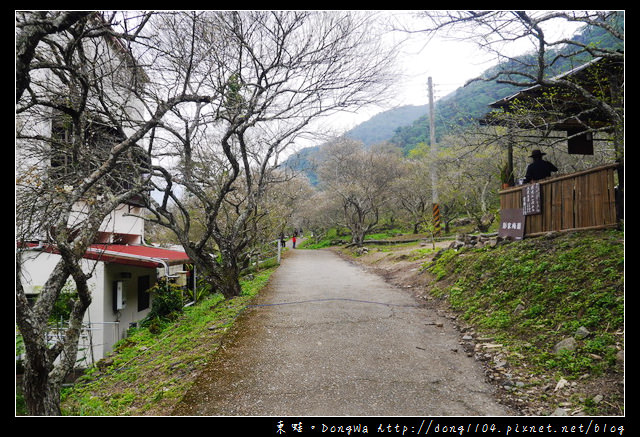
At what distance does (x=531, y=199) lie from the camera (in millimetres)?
8305

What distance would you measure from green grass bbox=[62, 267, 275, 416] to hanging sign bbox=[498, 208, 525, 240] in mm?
6965

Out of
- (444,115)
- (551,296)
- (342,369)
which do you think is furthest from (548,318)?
(444,115)

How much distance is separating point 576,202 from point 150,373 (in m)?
8.58

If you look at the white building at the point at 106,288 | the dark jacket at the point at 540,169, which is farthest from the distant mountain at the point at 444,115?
the white building at the point at 106,288

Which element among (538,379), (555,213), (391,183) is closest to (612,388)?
(538,379)

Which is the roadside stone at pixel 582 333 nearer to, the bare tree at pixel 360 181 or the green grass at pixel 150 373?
the green grass at pixel 150 373

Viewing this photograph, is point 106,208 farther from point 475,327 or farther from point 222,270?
point 475,327

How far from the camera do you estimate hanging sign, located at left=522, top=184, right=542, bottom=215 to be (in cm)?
809

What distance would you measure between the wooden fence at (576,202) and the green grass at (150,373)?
7259 millimetres

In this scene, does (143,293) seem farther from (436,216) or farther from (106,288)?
(436,216)

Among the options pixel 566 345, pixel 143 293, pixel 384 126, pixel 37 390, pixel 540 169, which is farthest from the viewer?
pixel 384 126

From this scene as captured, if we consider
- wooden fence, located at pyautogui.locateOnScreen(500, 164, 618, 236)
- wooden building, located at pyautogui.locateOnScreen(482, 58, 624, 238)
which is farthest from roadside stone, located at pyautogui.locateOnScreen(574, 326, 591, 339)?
wooden fence, located at pyautogui.locateOnScreen(500, 164, 618, 236)

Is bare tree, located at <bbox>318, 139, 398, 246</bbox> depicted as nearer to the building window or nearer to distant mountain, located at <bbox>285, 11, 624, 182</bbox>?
Result: distant mountain, located at <bbox>285, 11, 624, 182</bbox>

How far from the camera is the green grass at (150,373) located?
12.8ft
